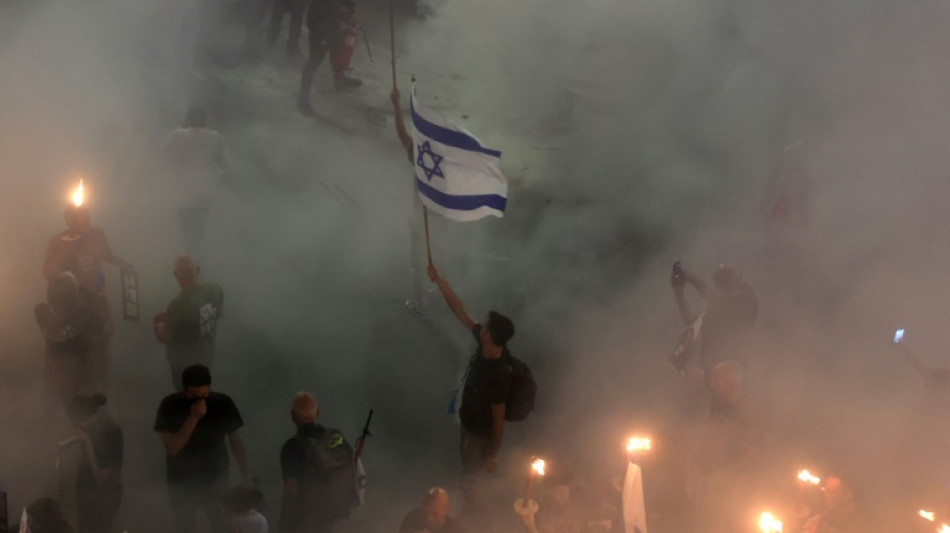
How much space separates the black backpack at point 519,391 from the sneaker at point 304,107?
310 cm

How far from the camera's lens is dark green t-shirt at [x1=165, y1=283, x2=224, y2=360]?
3.66 meters

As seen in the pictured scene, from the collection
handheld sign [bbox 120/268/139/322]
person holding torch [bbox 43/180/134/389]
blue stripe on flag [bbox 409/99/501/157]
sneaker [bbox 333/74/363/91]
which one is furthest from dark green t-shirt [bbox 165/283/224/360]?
sneaker [bbox 333/74/363/91]

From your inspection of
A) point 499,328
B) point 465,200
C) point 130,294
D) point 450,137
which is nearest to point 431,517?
point 499,328

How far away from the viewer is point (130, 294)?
13.6 feet

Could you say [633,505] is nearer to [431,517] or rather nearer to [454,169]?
[431,517]

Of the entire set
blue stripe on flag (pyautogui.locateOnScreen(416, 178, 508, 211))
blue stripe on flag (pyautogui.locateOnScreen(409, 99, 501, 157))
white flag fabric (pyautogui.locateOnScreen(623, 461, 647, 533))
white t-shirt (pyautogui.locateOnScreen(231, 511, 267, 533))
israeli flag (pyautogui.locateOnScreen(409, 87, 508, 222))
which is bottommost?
white t-shirt (pyautogui.locateOnScreen(231, 511, 267, 533))

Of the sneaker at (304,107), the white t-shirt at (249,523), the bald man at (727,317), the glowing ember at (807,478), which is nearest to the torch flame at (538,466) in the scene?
the white t-shirt at (249,523)

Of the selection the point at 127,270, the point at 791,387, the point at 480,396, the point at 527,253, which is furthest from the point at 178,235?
the point at 791,387

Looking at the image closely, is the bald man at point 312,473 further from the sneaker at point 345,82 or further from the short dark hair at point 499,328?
the sneaker at point 345,82

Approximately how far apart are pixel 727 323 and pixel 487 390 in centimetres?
140

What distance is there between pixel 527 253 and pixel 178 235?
2.30 m

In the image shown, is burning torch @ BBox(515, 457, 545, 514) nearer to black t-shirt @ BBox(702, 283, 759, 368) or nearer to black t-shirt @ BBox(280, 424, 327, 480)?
black t-shirt @ BBox(280, 424, 327, 480)

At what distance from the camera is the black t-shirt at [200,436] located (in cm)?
306

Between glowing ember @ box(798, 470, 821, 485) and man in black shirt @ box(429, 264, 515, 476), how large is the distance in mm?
1258
